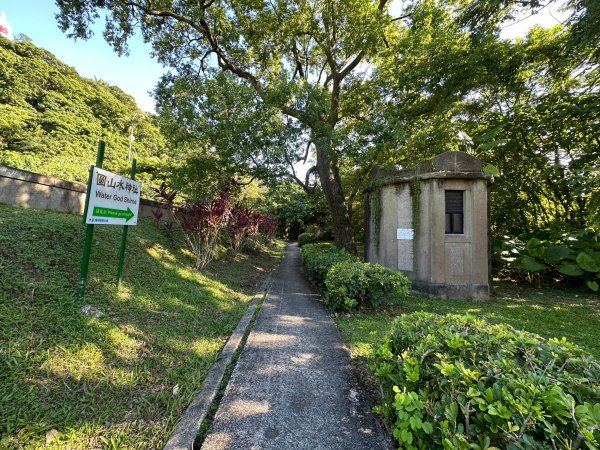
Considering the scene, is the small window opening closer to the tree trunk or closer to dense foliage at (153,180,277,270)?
the tree trunk

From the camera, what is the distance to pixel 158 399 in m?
2.05

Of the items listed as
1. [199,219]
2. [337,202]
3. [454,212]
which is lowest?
[199,219]

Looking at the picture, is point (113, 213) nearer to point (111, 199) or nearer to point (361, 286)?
point (111, 199)

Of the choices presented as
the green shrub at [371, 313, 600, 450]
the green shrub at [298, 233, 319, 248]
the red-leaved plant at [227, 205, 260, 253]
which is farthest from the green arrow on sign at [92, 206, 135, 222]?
the green shrub at [298, 233, 319, 248]

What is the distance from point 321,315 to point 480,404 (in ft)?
11.2

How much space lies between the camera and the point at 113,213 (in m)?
3.43

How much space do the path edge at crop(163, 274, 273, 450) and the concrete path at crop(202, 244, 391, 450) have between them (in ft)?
0.34

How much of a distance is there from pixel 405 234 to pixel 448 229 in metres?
0.95

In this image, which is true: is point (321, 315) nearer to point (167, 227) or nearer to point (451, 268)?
point (451, 268)

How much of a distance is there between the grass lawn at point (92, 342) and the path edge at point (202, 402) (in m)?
0.07

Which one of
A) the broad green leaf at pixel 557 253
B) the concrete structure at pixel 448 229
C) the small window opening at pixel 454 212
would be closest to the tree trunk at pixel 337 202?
the concrete structure at pixel 448 229

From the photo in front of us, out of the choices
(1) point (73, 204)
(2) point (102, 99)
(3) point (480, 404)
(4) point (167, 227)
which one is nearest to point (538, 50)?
(3) point (480, 404)

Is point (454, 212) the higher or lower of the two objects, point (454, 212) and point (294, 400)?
the higher

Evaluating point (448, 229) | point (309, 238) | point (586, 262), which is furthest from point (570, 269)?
point (309, 238)
